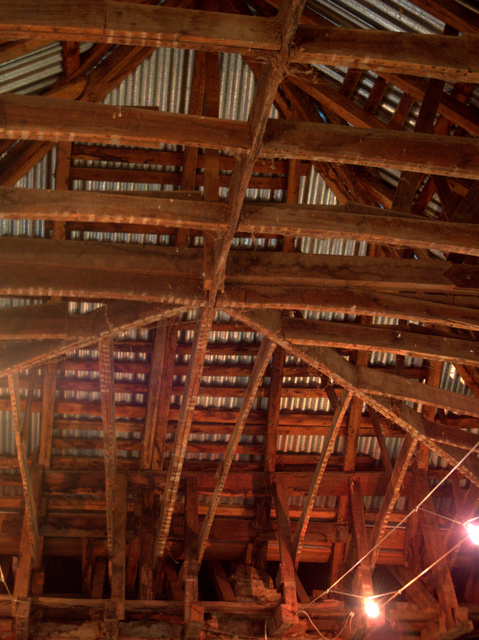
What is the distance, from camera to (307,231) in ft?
15.6

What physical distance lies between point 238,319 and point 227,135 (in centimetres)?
210

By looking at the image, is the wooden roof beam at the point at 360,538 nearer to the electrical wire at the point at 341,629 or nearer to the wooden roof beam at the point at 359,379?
the electrical wire at the point at 341,629

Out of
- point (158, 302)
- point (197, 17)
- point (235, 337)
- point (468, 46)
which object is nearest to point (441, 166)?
point (468, 46)

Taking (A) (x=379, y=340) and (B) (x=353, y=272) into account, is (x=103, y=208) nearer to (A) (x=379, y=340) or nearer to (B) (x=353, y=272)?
(B) (x=353, y=272)

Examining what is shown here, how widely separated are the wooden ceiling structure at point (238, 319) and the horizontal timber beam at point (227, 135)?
0.01 metres

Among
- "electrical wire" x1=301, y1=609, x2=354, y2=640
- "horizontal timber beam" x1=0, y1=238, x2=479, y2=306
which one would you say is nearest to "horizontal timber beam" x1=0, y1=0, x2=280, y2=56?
"horizontal timber beam" x1=0, y1=238, x2=479, y2=306

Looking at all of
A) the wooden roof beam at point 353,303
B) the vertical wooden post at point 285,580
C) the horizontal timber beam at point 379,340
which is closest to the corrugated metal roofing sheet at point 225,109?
the vertical wooden post at point 285,580

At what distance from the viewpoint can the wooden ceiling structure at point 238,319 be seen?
3.97 metres

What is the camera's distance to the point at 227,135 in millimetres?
4055

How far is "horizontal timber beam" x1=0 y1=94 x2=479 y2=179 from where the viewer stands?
3820 mm

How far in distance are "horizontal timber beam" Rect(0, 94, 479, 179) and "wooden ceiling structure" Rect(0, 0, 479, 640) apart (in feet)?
A: 0.05

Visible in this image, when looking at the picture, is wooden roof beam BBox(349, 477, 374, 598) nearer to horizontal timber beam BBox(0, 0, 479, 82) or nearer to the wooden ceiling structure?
the wooden ceiling structure

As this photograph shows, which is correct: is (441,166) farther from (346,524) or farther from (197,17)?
(346,524)

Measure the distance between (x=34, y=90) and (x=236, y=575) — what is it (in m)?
6.67
